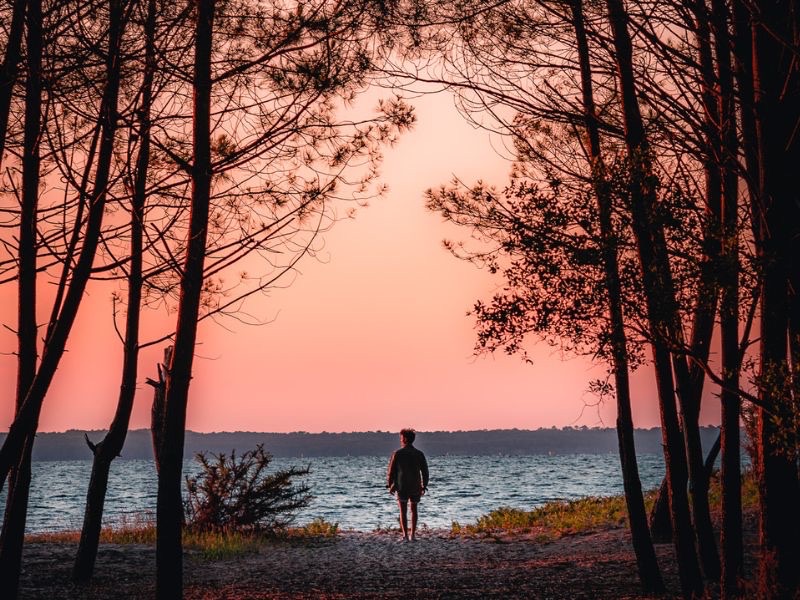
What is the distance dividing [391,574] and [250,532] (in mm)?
6738

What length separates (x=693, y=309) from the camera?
7305 millimetres

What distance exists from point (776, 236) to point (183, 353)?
539cm

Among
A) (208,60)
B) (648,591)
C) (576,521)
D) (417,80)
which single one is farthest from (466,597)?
(576,521)

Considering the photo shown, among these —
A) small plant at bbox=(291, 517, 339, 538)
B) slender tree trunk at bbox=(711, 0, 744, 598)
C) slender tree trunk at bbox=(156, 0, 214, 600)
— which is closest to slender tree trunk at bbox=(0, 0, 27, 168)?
slender tree trunk at bbox=(156, 0, 214, 600)

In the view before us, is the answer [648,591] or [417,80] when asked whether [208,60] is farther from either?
[648,591]

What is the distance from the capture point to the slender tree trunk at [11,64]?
306 inches

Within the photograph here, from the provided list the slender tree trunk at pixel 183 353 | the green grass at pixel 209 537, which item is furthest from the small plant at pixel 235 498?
the slender tree trunk at pixel 183 353

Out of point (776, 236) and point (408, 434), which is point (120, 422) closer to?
point (408, 434)

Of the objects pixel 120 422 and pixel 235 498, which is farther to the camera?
pixel 235 498

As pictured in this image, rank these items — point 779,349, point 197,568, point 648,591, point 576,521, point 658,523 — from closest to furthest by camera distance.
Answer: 1. point 779,349
2. point 648,591
3. point 197,568
4. point 658,523
5. point 576,521

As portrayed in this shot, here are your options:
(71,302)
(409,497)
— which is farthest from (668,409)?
(409,497)

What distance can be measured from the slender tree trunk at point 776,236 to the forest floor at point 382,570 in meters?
1.93

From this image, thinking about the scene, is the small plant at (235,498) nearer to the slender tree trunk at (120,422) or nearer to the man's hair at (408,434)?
the man's hair at (408,434)

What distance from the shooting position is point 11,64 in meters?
7.82
